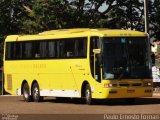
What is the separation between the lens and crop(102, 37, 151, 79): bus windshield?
25750 millimetres

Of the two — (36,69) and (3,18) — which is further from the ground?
(3,18)

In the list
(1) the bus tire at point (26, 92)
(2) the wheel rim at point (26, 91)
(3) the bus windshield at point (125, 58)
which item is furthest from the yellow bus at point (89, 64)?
(2) the wheel rim at point (26, 91)

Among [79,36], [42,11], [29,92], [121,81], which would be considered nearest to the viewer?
[121,81]

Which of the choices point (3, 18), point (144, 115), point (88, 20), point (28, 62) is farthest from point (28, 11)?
point (144, 115)

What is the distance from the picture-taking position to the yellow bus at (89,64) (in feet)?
84.5

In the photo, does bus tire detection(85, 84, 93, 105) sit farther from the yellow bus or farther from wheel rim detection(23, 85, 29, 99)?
wheel rim detection(23, 85, 29, 99)

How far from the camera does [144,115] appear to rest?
1953cm

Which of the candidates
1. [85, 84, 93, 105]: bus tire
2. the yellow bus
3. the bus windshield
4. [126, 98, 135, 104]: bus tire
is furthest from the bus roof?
[126, 98, 135, 104]: bus tire

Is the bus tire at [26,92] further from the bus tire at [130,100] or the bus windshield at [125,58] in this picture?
the bus windshield at [125,58]

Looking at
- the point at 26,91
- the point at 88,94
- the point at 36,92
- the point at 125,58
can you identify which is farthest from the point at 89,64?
the point at 26,91

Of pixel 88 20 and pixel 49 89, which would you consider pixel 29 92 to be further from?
pixel 88 20

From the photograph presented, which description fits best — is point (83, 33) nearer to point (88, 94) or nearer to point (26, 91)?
point (88, 94)

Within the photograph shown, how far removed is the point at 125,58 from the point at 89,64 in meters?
1.42

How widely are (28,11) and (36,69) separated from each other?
81.6 ft
